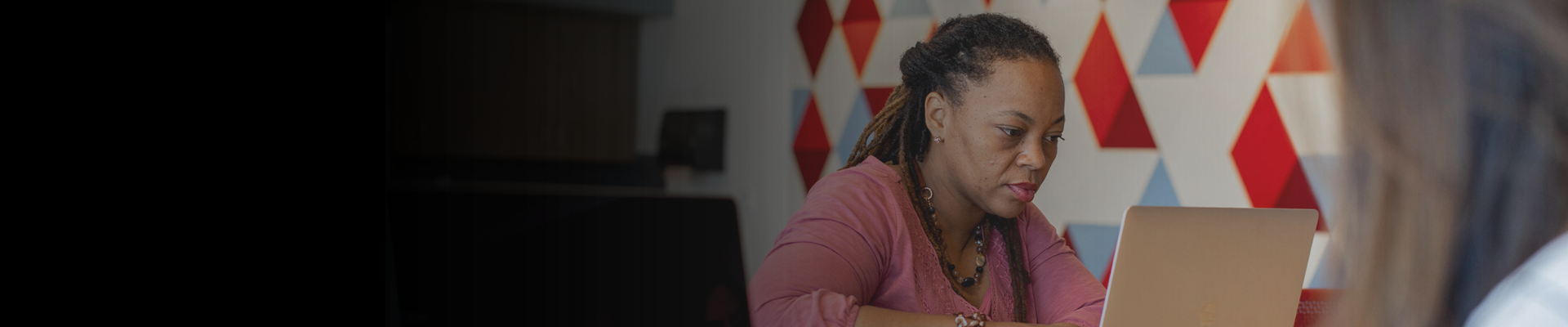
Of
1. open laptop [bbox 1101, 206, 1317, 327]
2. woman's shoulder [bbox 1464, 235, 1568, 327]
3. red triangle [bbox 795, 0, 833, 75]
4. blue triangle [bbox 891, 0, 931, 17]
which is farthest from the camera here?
red triangle [bbox 795, 0, 833, 75]

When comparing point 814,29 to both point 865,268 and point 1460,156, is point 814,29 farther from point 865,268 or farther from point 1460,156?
point 1460,156

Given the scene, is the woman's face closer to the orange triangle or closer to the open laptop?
the open laptop

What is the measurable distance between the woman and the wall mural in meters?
0.05

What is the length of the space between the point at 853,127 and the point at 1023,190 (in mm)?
194

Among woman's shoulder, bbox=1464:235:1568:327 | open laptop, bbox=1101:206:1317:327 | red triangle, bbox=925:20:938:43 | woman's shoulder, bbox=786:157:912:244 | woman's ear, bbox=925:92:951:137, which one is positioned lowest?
woman's shoulder, bbox=1464:235:1568:327

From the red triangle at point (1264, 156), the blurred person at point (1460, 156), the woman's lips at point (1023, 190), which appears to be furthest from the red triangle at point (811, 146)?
the blurred person at point (1460, 156)

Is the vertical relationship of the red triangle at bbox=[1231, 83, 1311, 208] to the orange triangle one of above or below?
below

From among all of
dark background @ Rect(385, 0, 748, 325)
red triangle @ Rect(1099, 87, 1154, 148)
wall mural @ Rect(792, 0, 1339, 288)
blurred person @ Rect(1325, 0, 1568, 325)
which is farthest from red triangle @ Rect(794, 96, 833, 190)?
blurred person @ Rect(1325, 0, 1568, 325)

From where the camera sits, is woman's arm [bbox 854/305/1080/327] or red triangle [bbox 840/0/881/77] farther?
red triangle [bbox 840/0/881/77]

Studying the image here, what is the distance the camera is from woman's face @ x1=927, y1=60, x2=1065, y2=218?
919mm

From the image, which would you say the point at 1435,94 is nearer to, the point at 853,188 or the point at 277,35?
the point at 853,188

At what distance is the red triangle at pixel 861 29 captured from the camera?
1066mm

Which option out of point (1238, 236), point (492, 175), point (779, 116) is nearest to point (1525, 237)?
point (1238, 236)

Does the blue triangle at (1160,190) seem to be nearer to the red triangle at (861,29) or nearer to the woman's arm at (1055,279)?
the woman's arm at (1055,279)
